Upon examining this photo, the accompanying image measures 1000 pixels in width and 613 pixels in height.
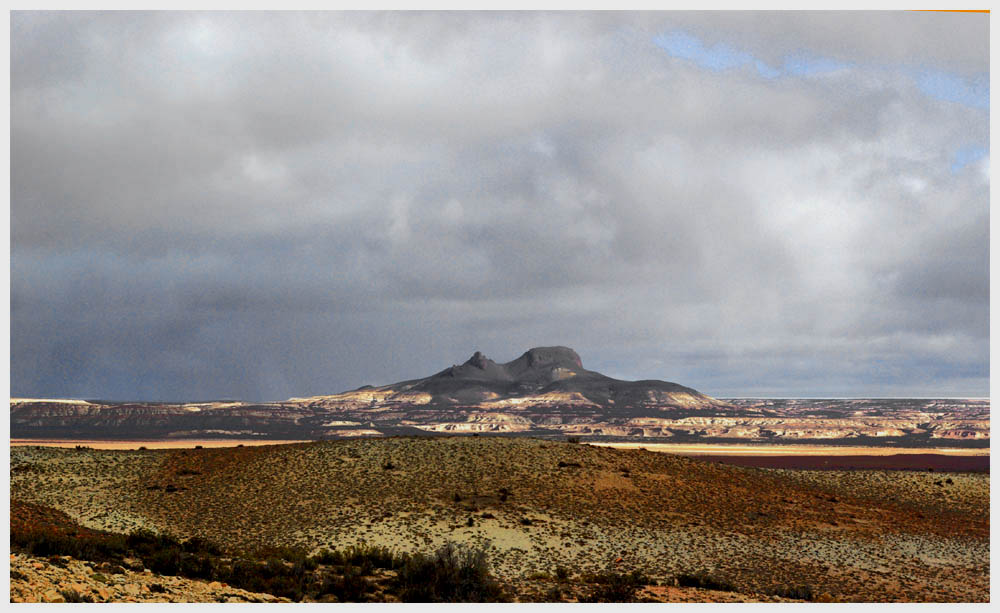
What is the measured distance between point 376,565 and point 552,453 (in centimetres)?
2353

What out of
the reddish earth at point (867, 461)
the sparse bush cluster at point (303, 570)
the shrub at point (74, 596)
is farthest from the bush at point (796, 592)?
the reddish earth at point (867, 461)

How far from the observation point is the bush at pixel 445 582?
19.2 metres

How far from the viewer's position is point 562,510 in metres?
35.7

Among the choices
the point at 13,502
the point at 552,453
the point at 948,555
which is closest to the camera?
the point at 948,555

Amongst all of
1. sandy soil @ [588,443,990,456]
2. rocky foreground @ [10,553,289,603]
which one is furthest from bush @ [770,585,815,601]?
sandy soil @ [588,443,990,456]

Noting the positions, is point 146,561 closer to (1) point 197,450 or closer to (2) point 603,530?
(2) point 603,530

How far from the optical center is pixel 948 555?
104ft

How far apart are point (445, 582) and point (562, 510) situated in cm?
1613

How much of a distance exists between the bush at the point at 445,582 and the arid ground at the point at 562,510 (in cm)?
115

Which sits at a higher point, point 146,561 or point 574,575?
point 146,561

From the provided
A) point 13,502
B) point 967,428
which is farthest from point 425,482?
point 967,428

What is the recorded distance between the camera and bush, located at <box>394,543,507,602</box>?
63.1ft

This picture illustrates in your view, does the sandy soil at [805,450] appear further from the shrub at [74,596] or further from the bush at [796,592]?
the shrub at [74,596]

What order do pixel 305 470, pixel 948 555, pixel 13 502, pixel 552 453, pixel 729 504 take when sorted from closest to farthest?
pixel 948 555 < pixel 13 502 < pixel 729 504 < pixel 305 470 < pixel 552 453
